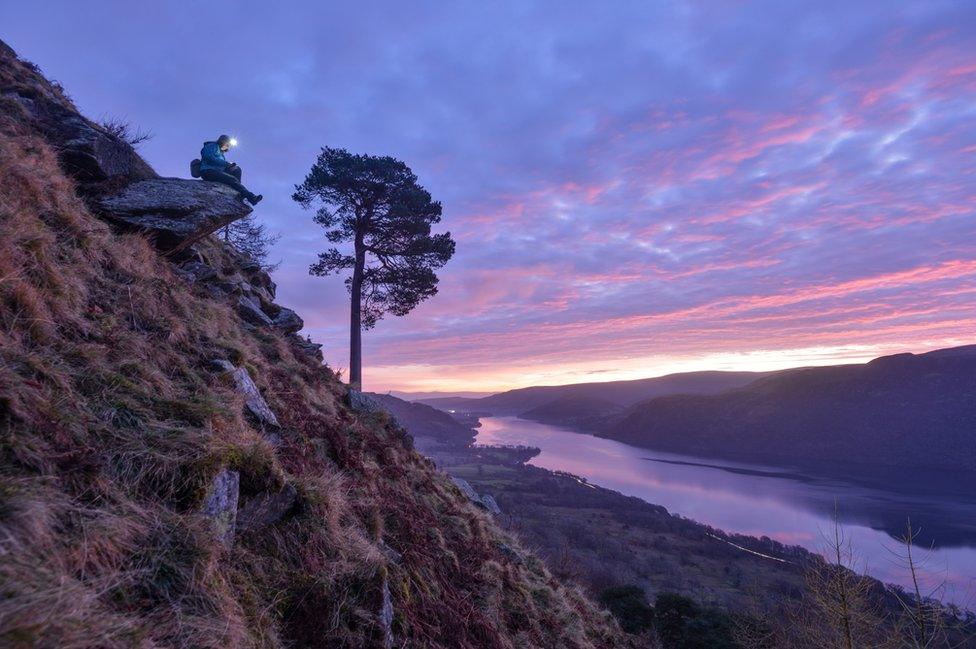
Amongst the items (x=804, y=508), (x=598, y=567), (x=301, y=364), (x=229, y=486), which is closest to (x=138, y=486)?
(x=229, y=486)

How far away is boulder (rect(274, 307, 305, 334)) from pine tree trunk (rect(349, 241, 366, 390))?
5906 millimetres

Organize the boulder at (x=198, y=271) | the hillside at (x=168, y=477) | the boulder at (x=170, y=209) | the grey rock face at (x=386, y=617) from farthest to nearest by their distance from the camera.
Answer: the boulder at (x=198, y=271), the boulder at (x=170, y=209), the grey rock face at (x=386, y=617), the hillside at (x=168, y=477)

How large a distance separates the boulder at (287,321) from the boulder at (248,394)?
6.34 meters

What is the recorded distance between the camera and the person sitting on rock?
11672 millimetres

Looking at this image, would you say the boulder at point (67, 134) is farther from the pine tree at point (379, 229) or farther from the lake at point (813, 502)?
the lake at point (813, 502)

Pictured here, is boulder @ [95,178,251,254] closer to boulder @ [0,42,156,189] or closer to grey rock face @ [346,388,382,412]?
boulder @ [0,42,156,189]

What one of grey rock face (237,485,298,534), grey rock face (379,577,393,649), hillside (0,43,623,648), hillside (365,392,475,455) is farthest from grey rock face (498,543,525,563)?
hillside (365,392,475,455)

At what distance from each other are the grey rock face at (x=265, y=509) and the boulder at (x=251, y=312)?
7.56 meters

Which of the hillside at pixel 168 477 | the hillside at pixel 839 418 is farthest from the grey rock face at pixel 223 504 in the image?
the hillside at pixel 839 418

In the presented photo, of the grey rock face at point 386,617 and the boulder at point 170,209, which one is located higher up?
the boulder at point 170,209

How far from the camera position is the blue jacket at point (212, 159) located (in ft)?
38.6

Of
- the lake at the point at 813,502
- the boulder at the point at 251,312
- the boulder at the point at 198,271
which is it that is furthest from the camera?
the lake at the point at 813,502

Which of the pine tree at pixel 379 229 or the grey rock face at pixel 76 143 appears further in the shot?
the pine tree at pixel 379 229

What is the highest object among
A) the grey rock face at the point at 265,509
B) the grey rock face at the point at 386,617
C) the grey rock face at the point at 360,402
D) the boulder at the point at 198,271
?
the boulder at the point at 198,271
